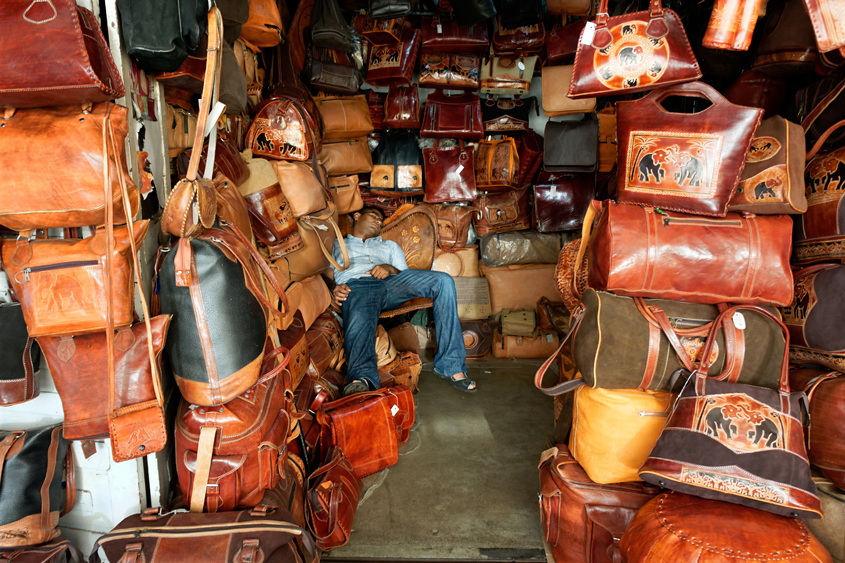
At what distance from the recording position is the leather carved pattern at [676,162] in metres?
1.81

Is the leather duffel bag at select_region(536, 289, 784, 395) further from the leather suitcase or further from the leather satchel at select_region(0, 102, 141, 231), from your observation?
the leather suitcase

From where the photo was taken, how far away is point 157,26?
61.5 inches

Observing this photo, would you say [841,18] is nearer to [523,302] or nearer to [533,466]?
[533,466]

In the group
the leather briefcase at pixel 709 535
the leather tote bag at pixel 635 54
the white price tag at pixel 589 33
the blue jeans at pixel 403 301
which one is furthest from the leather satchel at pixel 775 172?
the blue jeans at pixel 403 301

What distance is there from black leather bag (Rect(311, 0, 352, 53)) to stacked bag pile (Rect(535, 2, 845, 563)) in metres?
2.32

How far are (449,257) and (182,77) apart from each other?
3332mm

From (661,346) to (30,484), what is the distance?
2.28 metres

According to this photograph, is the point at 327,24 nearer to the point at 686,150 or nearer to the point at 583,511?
the point at 686,150

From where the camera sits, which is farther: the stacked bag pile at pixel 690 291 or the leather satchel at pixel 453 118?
the leather satchel at pixel 453 118

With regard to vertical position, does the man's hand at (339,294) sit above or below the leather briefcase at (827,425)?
below

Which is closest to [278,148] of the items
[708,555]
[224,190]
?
[224,190]

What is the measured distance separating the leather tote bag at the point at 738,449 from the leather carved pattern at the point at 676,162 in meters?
0.73

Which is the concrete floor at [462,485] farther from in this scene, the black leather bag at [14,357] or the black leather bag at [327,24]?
the black leather bag at [327,24]

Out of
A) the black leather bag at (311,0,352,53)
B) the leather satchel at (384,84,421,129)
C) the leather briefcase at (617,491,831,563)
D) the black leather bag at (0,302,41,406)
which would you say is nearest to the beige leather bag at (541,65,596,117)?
the leather satchel at (384,84,421,129)
